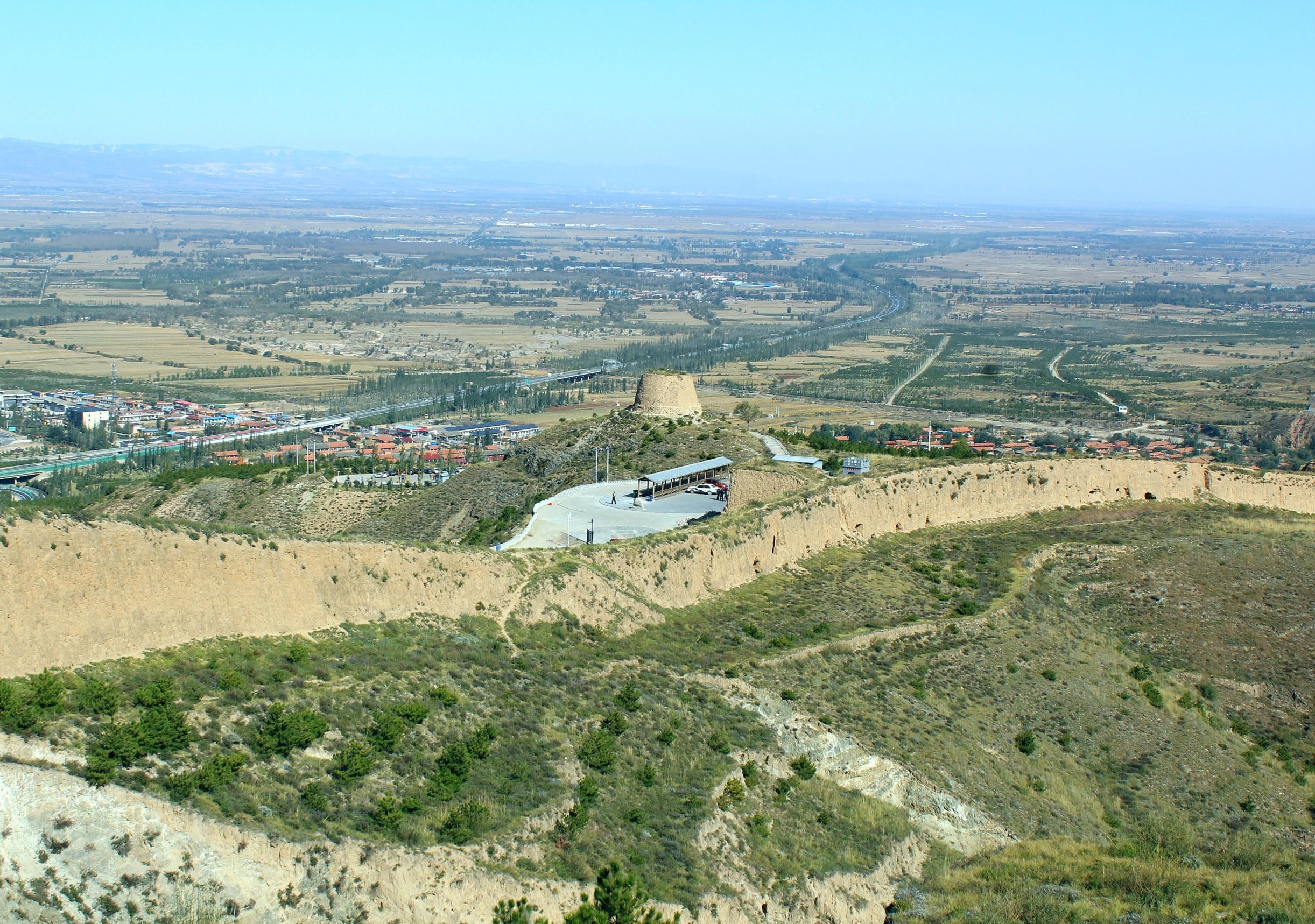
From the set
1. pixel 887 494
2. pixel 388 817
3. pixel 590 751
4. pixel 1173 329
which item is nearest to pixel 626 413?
pixel 887 494

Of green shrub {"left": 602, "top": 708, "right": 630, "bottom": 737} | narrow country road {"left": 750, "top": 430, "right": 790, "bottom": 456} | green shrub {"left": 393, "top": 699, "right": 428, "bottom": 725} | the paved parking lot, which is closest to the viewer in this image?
green shrub {"left": 393, "top": 699, "right": 428, "bottom": 725}

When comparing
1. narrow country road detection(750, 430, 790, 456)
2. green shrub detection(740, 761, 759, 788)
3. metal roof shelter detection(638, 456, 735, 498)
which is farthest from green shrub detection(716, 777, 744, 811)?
narrow country road detection(750, 430, 790, 456)

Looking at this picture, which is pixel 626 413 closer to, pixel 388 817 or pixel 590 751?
pixel 590 751

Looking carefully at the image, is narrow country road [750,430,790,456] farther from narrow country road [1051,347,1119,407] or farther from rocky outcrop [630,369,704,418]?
narrow country road [1051,347,1119,407]

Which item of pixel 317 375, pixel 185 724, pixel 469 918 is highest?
pixel 185 724

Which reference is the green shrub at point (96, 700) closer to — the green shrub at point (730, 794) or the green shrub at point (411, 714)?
the green shrub at point (411, 714)

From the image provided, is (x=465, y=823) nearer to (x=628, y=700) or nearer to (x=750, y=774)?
(x=628, y=700)
